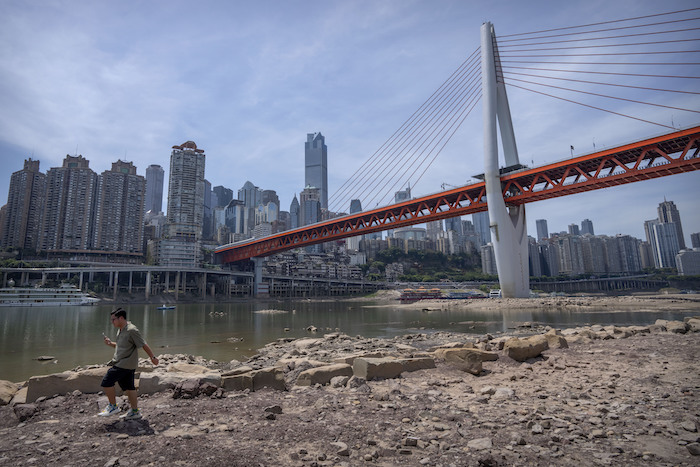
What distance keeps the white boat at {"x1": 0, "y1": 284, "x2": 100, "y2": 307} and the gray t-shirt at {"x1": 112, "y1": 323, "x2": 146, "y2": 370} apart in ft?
A: 269

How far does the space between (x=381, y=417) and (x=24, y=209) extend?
528 ft

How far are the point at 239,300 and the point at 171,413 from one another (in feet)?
324

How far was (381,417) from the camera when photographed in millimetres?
5828

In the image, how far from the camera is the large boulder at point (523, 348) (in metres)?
10.3

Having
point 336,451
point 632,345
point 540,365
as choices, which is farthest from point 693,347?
point 336,451

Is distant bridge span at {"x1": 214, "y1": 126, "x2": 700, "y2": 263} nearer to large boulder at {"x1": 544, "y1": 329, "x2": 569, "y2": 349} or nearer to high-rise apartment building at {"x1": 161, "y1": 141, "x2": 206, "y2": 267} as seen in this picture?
large boulder at {"x1": 544, "y1": 329, "x2": 569, "y2": 349}

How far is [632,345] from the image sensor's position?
1213cm

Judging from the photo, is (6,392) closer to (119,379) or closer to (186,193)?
(119,379)

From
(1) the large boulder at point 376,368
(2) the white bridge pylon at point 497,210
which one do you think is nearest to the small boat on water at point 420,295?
(2) the white bridge pylon at point 497,210

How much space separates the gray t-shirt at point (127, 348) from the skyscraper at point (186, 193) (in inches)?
5676

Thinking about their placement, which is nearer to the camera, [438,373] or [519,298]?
[438,373]

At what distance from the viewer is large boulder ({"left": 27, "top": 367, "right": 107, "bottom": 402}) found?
6.66 meters

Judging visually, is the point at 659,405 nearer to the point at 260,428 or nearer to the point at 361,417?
the point at 361,417

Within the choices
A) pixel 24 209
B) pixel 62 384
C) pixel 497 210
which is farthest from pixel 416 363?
pixel 24 209
